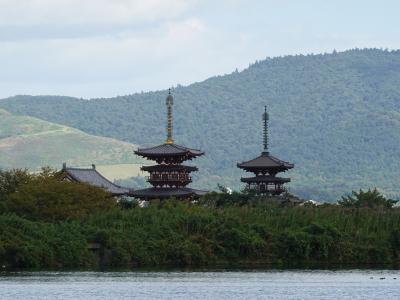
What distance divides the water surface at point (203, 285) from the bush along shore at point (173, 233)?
5901 mm

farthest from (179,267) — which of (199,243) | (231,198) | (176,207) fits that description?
(231,198)

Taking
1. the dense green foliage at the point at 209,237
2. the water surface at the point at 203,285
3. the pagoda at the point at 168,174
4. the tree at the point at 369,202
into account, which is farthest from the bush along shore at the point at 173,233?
the pagoda at the point at 168,174

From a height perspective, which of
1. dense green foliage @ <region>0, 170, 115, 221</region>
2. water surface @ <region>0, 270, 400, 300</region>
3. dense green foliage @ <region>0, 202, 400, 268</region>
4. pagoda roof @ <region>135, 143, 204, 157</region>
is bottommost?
water surface @ <region>0, 270, 400, 300</region>

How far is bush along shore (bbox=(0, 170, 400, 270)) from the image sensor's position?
89.7m

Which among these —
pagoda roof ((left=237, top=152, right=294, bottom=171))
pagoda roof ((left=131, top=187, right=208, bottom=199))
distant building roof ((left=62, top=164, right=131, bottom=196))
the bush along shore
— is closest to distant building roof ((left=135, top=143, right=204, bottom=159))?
pagoda roof ((left=131, top=187, right=208, bottom=199))

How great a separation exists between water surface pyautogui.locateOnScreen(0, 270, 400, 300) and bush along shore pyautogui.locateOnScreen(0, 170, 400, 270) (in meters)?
5.90

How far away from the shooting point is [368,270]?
8944 cm

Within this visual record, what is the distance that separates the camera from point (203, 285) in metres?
75.3

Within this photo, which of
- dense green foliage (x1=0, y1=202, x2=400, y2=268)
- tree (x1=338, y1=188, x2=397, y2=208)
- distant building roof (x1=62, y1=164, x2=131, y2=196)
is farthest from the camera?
distant building roof (x1=62, y1=164, x2=131, y2=196)

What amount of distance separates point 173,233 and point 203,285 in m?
19.5

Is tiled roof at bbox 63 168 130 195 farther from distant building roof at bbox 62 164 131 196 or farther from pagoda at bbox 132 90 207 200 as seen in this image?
pagoda at bbox 132 90 207 200

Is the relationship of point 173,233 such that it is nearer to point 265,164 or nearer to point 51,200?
point 51,200

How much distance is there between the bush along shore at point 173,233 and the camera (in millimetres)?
89725

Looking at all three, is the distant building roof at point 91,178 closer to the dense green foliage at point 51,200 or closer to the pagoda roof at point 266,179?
the pagoda roof at point 266,179
